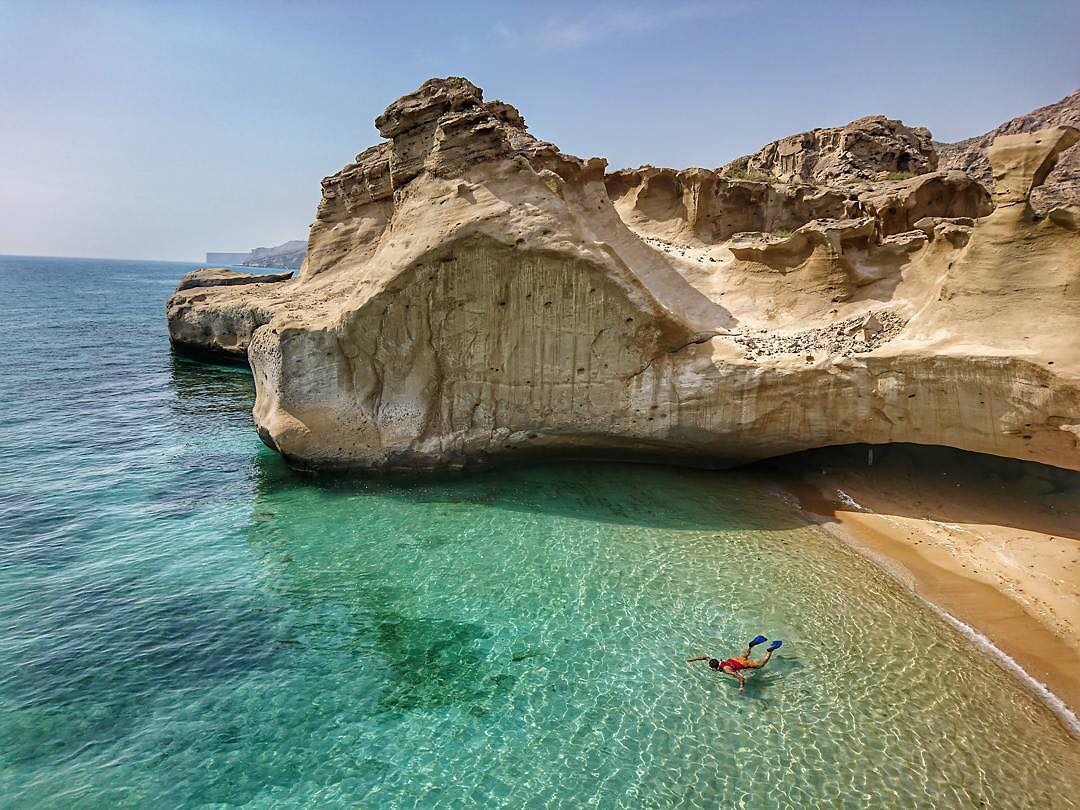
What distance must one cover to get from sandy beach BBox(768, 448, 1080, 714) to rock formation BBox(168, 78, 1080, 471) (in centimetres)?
166

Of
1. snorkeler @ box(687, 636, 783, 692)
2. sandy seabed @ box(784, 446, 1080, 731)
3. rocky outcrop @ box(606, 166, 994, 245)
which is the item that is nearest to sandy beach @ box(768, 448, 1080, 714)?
sandy seabed @ box(784, 446, 1080, 731)

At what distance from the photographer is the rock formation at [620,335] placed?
35.0ft

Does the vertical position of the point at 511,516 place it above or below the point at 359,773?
above

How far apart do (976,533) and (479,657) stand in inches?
370

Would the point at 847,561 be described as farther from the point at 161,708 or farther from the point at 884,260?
the point at 161,708

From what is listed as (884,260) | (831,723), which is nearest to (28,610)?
(831,723)

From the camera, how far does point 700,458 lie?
1416 cm

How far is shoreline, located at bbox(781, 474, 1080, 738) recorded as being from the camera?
324 inches

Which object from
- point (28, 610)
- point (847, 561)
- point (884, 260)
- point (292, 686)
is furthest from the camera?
point (884, 260)

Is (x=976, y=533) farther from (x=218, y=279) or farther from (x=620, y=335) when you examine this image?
(x=218, y=279)

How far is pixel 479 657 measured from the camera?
28.6ft

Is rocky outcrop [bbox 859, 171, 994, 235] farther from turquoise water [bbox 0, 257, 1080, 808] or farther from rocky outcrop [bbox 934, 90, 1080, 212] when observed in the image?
turquoise water [bbox 0, 257, 1080, 808]

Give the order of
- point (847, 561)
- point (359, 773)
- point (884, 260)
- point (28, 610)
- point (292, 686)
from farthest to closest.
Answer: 1. point (884, 260)
2. point (847, 561)
3. point (28, 610)
4. point (292, 686)
5. point (359, 773)

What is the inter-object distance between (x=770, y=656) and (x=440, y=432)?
8.59m
